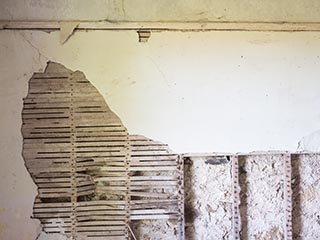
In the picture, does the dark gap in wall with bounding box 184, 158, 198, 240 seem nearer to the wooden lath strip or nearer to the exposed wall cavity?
the exposed wall cavity

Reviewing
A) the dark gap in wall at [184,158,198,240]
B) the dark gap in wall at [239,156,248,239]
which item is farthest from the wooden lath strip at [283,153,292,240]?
the dark gap in wall at [184,158,198,240]

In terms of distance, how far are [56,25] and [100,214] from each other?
1.21m

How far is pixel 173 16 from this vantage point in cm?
256

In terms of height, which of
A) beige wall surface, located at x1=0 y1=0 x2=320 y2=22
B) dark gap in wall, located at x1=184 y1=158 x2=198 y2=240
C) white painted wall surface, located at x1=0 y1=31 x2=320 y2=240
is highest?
beige wall surface, located at x1=0 y1=0 x2=320 y2=22

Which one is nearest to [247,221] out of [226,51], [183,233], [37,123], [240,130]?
[183,233]

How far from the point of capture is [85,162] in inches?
99.6

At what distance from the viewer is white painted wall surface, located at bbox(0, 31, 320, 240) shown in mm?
2492

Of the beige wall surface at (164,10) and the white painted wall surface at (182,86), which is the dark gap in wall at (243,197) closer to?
the white painted wall surface at (182,86)

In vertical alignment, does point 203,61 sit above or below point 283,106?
above

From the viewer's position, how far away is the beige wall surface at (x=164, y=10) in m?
2.51

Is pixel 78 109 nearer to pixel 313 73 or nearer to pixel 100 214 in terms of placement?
pixel 100 214

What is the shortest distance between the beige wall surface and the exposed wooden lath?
1.15ft

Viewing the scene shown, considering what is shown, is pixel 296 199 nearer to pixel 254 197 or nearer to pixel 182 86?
pixel 254 197

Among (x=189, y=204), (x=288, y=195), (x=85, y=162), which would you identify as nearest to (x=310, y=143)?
(x=288, y=195)
